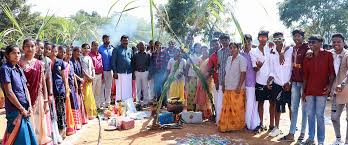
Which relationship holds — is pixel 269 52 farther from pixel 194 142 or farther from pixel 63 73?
pixel 63 73

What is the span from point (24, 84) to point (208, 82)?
4.29 meters

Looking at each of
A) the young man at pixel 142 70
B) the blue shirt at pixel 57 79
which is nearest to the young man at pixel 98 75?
the young man at pixel 142 70

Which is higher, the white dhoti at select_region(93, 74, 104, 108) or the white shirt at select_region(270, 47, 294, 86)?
the white shirt at select_region(270, 47, 294, 86)

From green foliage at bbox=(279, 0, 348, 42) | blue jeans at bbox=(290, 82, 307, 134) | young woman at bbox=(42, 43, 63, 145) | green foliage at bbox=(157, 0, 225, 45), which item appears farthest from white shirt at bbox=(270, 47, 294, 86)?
green foliage at bbox=(279, 0, 348, 42)

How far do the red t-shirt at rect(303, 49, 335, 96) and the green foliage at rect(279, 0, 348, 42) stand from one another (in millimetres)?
18330

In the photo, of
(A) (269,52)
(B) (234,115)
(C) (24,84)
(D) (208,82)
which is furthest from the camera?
(D) (208,82)

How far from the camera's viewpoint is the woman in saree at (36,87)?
4.55 metres

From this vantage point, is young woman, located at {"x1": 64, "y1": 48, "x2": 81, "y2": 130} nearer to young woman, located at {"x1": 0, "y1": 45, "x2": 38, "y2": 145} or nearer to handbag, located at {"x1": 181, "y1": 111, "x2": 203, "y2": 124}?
young woman, located at {"x1": 0, "y1": 45, "x2": 38, "y2": 145}

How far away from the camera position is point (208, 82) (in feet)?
25.3

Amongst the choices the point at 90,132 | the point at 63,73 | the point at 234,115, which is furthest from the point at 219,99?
the point at 63,73

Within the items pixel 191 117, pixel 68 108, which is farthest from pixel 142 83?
pixel 68 108

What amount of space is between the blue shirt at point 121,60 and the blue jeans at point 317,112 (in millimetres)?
4984

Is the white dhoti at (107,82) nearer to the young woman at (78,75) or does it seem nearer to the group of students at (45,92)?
the group of students at (45,92)

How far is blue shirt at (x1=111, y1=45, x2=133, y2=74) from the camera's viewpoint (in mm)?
8984
